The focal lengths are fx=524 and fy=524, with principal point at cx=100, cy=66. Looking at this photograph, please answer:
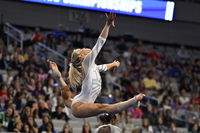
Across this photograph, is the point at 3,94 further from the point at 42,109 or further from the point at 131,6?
the point at 131,6

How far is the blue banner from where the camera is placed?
10.5 meters

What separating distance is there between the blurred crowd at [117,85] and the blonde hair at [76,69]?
3.23 metres

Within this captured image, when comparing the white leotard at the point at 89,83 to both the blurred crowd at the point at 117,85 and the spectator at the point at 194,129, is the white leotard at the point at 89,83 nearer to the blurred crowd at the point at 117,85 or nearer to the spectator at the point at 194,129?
the blurred crowd at the point at 117,85

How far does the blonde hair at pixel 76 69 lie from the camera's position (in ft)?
21.4

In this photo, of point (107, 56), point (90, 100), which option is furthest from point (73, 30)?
point (90, 100)

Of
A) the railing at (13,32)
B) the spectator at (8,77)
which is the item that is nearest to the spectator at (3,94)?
the spectator at (8,77)

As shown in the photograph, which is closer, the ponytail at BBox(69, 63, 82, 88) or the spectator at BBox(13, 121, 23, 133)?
the ponytail at BBox(69, 63, 82, 88)

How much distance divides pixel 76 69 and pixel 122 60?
36.5 ft

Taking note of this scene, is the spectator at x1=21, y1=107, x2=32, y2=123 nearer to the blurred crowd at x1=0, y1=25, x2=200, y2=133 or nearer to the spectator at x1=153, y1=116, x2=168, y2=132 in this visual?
the blurred crowd at x1=0, y1=25, x2=200, y2=133

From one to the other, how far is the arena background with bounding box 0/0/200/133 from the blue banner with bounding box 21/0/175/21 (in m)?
0.28

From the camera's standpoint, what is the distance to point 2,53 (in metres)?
13.8

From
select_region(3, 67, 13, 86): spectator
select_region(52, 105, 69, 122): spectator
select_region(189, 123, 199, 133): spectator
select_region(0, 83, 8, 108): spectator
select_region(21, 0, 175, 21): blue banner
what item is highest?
select_region(21, 0, 175, 21): blue banner

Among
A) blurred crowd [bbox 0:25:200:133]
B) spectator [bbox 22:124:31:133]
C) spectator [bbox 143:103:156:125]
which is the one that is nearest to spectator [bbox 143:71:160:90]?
blurred crowd [bbox 0:25:200:133]

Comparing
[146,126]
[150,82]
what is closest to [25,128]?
[146,126]
